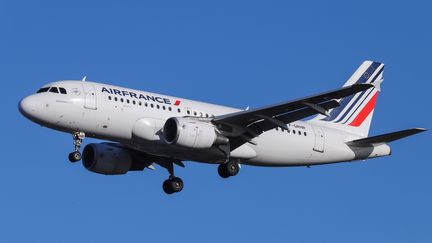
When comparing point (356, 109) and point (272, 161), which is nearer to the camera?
point (272, 161)

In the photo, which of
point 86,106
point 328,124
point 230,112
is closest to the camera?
point 86,106

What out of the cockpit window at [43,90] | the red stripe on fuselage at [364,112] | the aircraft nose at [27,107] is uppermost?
the red stripe on fuselage at [364,112]

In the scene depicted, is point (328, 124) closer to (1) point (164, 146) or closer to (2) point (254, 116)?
(2) point (254, 116)

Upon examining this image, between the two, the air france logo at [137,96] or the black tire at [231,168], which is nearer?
the air france logo at [137,96]

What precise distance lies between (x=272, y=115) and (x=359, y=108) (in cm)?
1043

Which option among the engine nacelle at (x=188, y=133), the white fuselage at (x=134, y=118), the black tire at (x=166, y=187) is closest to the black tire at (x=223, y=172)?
the white fuselage at (x=134, y=118)

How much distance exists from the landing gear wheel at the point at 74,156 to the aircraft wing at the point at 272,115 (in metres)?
6.65

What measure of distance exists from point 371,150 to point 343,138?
1581 mm

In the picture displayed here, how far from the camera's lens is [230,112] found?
4934 centimetres

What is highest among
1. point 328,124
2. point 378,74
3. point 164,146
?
point 378,74

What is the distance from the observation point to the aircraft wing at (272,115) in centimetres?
4478

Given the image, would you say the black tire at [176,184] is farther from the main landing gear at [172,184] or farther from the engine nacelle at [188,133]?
the engine nacelle at [188,133]

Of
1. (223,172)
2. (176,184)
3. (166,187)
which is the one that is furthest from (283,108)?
(166,187)

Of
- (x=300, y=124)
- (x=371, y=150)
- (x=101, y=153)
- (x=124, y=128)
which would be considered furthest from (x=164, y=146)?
(x=371, y=150)
